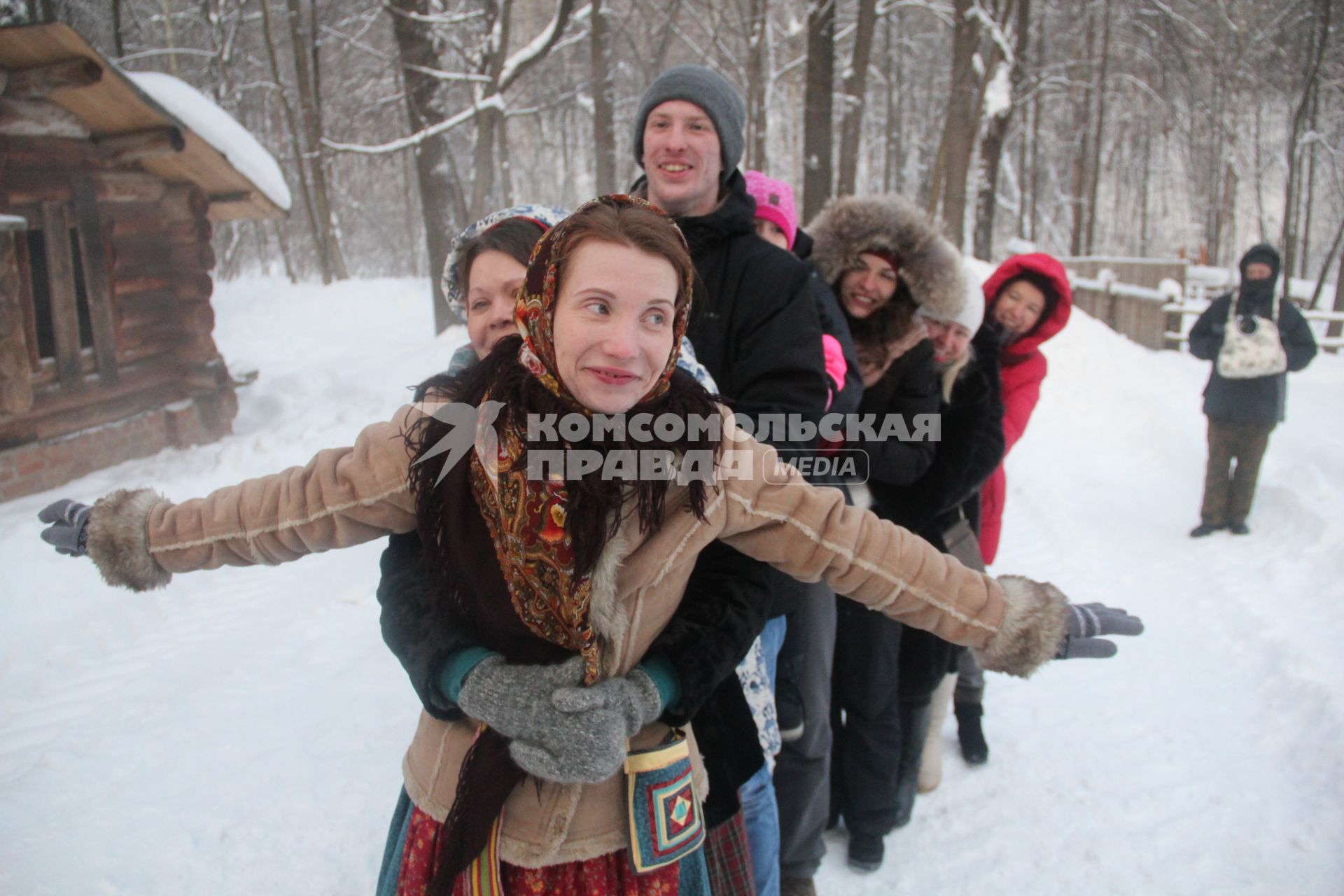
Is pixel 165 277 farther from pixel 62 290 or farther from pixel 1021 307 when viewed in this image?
pixel 1021 307

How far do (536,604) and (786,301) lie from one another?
3.62 ft

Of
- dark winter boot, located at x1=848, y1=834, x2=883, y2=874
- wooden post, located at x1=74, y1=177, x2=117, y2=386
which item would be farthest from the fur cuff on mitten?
wooden post, located at x1=74, y1=177, x2=117, y2=386

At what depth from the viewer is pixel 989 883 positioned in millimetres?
2746

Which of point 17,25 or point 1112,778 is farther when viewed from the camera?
point 17,25

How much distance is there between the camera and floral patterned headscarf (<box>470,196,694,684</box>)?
4.27 feet

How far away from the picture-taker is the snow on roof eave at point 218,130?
6.88m

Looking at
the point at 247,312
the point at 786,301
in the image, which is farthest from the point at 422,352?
the point at 786,301

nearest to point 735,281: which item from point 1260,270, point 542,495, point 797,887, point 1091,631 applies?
point 542,495

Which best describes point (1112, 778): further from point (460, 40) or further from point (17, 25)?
point (460, 40)

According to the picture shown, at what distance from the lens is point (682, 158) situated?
7.00 feet

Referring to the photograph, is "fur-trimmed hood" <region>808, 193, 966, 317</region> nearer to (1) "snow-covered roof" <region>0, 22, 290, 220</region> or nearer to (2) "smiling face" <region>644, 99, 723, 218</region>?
(2) "smiling face" <region>644, 99, 723, 218</region>

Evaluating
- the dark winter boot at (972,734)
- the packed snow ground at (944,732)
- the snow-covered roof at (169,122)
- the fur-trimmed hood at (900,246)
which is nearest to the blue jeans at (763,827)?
the packed snow ground at (944,732)

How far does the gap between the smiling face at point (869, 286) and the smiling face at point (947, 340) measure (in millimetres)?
221

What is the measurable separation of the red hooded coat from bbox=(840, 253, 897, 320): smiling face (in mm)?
865
